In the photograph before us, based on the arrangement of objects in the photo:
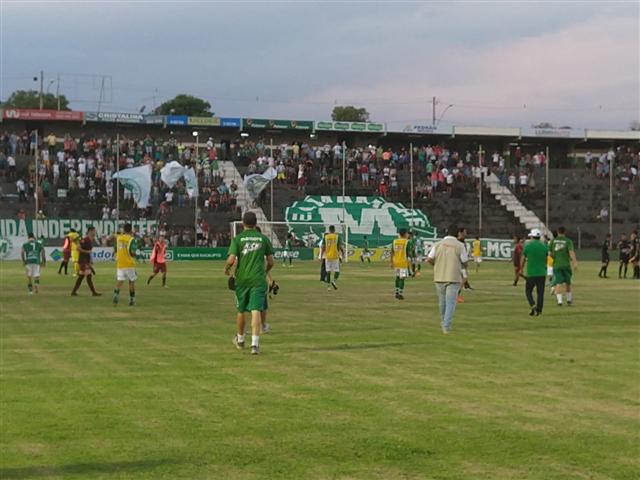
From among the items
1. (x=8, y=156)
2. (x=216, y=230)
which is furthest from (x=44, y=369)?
(x=8, y=156)

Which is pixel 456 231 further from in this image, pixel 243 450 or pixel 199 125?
pixel 199 125

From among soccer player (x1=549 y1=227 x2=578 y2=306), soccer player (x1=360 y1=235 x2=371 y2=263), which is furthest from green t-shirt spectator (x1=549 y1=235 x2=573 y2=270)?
soccer player (x1=360 y1=235 x2=371 y2=263)

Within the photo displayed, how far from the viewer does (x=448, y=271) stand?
61.6 feet

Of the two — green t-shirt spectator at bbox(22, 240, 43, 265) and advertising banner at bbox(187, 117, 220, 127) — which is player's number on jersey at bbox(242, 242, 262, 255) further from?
advertising banner at bbox(187, 117, 220, 127)

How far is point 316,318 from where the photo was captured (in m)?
22.3

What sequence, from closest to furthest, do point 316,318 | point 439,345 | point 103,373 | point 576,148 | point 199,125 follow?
point 103,373
point 439,345
point 316,318
point 199,125
point 576,148

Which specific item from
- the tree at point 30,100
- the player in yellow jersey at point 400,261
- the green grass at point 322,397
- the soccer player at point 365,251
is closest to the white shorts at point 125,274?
the green grass at point 322,397

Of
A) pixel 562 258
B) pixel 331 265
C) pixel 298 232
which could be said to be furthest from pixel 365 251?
pixel 562 258

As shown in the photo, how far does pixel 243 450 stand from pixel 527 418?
3040 mm

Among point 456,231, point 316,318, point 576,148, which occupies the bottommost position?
point 316,318

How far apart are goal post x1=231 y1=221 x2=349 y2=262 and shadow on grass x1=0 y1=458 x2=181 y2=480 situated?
53293mm

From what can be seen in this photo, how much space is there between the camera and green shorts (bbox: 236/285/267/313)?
15625mm

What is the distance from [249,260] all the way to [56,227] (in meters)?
45.9

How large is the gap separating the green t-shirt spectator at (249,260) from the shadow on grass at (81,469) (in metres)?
7.15
